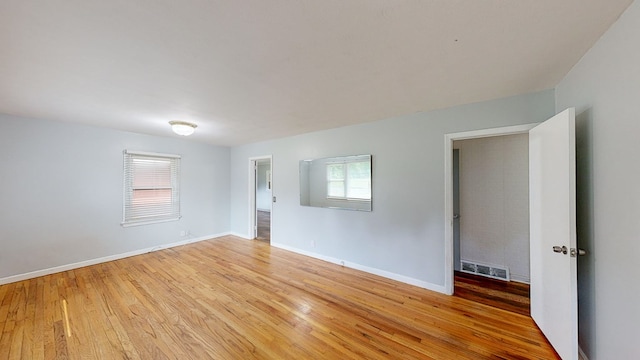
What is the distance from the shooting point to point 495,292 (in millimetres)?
2867

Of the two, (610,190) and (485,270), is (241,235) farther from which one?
(610,190)

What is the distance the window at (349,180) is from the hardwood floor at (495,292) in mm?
1709

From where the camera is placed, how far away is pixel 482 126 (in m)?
2.60

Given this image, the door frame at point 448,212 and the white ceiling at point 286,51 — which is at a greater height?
the white ceiling at point 286,51

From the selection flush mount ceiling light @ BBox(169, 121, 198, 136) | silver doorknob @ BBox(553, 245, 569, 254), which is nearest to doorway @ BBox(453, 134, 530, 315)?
silver doorknob @ BBox(553, 245, 569, 254)

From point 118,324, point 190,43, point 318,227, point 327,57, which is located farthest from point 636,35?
point 118,324

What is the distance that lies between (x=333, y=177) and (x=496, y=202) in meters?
2.48

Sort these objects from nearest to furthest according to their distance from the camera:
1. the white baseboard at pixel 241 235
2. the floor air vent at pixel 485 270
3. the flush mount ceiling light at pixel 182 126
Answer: the floor air vent at pixel 485 270
the flush mount ceiling light at pixel 182 126
the white baseboard at pixel 241 235

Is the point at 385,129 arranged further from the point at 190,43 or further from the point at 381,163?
the point at 190,43

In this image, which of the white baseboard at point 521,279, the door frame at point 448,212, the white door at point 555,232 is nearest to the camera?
the white door at point 555,232

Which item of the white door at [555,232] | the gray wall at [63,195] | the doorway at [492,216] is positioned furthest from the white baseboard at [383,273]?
the gray wall at [63,195]

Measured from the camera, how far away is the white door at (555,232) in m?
1.63

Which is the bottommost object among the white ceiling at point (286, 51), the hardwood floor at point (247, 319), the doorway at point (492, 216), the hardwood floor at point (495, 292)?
the hardwood floor at point (495, 292)

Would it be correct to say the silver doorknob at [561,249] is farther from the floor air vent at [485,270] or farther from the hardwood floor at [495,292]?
the floor air vent at [485,270]
